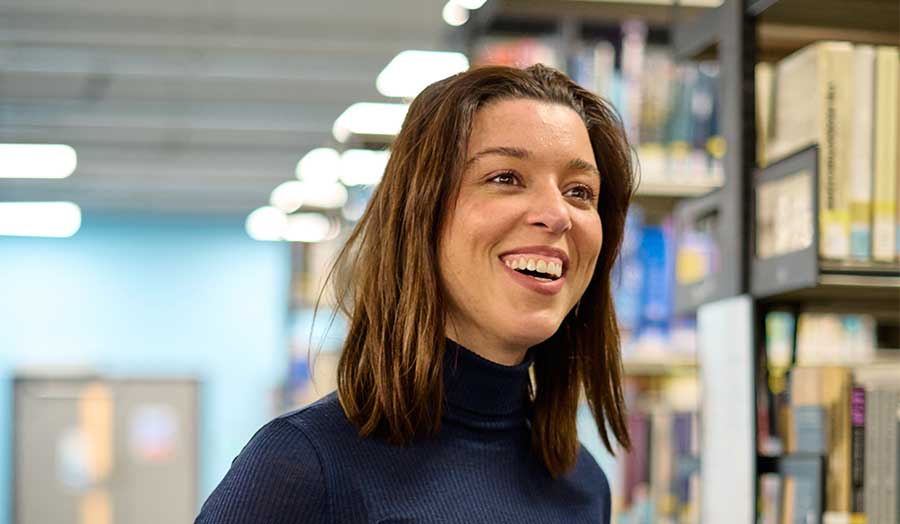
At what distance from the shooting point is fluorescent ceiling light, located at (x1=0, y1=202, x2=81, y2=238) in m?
13.2

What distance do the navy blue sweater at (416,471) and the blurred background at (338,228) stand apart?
0.23 metres

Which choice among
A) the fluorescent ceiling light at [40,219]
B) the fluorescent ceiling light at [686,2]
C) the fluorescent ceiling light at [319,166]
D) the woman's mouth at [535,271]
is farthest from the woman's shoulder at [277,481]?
the fluorescent ceiling light at [40,219]

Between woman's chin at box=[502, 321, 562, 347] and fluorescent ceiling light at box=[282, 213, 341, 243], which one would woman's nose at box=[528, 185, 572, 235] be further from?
fluorescent ceiling light at box=[282, 213, 341, 243]

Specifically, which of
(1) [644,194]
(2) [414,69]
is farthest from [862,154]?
(2) [414,69]

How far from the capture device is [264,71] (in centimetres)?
939

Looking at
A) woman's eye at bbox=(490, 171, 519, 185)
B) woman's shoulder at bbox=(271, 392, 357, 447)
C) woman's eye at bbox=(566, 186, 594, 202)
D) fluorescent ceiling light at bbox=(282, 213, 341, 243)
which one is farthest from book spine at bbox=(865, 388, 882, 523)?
fluorescent ceiling light at bbox=(282, 213, 341, 243)

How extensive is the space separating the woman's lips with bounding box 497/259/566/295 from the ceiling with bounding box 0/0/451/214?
657 centimetres

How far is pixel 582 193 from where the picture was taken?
1.63m

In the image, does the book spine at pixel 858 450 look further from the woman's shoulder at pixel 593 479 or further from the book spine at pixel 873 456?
the woman's shoulder at pixel 593 479

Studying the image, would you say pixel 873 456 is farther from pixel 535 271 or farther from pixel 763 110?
pixel 535 271

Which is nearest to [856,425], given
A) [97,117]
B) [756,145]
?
[756,145]

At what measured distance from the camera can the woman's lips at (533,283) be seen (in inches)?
60.7

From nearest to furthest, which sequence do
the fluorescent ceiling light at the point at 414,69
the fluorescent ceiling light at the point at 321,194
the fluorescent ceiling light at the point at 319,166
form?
the fluorescent ceiling light at the point at 414,69 < the fluorescent ceiling light at the point at 319,166 < the fluorescent ceiling light at the point at 321,194

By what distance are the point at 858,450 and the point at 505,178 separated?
2.92ft
